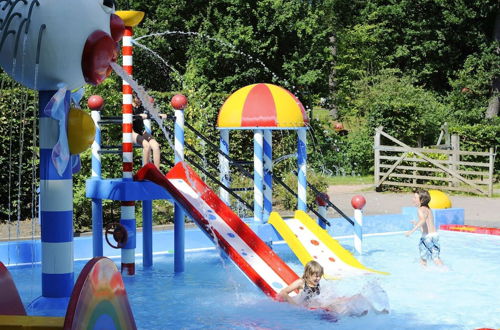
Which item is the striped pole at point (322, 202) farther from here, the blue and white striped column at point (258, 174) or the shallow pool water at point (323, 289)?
the blue and white striped column at point (258, 174)

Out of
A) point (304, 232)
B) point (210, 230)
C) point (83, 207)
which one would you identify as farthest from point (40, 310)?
point (83, 207)

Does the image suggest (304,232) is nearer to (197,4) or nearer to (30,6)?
(30,6)

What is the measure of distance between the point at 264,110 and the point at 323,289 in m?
2.84

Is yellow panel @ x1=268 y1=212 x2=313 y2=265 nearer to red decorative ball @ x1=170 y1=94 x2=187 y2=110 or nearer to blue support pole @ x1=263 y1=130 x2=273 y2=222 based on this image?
blue support pole @ x1=263 y1=130 x2=273 y2=222

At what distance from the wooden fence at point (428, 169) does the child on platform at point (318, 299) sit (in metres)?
11.3

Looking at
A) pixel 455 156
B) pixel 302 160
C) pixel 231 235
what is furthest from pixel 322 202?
pixel 455 156

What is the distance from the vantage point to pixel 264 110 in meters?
10.5

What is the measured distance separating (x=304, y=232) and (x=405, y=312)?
8.26 feet

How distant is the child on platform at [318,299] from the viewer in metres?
7.91

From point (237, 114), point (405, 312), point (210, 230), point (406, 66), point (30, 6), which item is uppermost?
point (406, 66)

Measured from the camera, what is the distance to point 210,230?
28.9ft

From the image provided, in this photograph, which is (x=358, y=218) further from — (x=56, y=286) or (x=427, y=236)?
(x=56, y=286)

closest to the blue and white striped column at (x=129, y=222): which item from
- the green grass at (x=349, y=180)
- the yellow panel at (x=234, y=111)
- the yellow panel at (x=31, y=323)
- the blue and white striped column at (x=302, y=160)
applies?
the yellow panel at (x=234, y=111)

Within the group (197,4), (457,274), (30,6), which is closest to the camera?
Result: (30,6)
